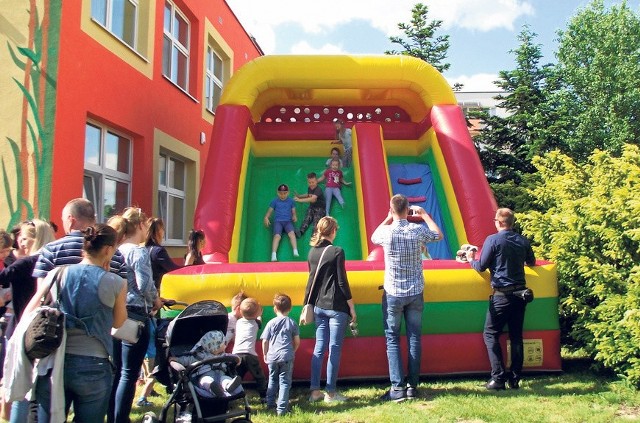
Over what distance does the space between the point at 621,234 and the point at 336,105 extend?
5125mm

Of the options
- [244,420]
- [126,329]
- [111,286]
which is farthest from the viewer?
[244,420]

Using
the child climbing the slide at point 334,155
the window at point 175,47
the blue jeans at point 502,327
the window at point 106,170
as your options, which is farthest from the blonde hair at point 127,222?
the window at point 175,47

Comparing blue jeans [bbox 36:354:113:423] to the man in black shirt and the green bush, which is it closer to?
the man in black shirt

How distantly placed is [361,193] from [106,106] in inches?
131

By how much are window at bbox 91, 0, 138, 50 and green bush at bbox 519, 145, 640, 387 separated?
18.7ft

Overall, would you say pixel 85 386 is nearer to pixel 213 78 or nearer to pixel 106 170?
pixel 106 170

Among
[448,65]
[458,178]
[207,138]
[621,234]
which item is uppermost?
[448,65]

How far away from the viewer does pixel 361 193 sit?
6.70 meters

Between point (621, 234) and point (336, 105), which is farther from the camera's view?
point (336, 105)

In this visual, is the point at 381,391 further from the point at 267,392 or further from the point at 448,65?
the point at 448,65

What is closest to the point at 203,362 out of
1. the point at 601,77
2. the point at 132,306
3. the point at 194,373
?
the point at 194,373

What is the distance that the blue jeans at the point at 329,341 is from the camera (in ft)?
13.9

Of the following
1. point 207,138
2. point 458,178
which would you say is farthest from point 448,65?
point 458,178

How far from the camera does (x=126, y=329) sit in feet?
9.14
